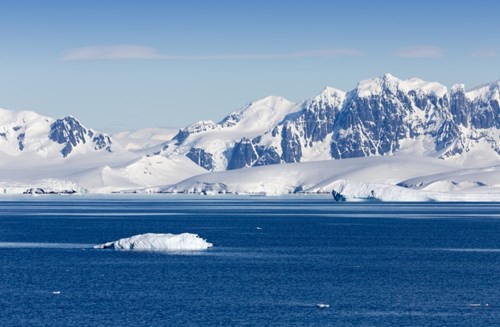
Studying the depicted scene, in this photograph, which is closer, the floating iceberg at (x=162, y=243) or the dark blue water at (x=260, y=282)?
the dark blue water at (x=260, y=282)

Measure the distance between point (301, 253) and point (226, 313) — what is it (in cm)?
4146

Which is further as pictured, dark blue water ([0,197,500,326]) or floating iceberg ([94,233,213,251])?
floating iceberg ([94,233,213,251])

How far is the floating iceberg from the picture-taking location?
103506 millimetres

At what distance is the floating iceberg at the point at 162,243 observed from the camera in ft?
340

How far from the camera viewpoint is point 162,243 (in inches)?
4090

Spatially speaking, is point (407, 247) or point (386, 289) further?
point (407, 247)

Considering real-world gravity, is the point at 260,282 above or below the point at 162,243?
below

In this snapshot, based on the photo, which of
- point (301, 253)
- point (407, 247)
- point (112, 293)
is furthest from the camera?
point (407, 247)

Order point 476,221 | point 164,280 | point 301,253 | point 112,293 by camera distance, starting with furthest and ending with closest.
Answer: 1. point 476,221
2. point 301,253
3. point 164,280
4. point 112,293

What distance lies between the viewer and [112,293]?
70.2m

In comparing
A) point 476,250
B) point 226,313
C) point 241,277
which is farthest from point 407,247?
point 226,313

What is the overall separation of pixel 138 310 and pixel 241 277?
1745 cm

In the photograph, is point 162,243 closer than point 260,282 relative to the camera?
No

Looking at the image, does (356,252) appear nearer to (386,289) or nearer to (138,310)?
(386,289)
